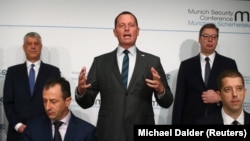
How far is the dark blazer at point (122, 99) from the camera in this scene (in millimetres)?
2600

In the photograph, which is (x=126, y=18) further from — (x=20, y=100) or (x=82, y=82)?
(x=20, y=100)

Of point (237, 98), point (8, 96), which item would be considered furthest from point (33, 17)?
point (237, 98)

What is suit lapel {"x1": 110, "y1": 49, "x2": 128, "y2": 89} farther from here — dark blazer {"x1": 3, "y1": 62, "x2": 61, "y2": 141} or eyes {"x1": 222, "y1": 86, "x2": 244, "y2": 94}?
dark blazer {"x1": 3, "y1": 62, "x2": 61, "y2": 141}

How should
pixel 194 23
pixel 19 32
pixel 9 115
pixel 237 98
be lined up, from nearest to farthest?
pixel 237 98, pixel 9 115, pixel 19 32, pixel 194 23

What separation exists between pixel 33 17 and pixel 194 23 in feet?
6.37

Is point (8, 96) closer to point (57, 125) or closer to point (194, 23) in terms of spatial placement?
A: point (57, 125)

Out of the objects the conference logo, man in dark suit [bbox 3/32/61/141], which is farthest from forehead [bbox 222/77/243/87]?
the conference logo

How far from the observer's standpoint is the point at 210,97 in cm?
322

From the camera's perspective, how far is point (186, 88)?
11.1 feet

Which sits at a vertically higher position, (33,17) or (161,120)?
(33,17)

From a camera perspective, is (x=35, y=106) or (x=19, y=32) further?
(x=19, y=32)

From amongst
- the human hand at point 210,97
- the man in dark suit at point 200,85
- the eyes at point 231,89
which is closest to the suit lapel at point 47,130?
the eyes at point 231,89

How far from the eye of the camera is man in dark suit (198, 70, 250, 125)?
233 cm

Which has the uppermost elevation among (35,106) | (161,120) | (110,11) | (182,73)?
(110,11)
